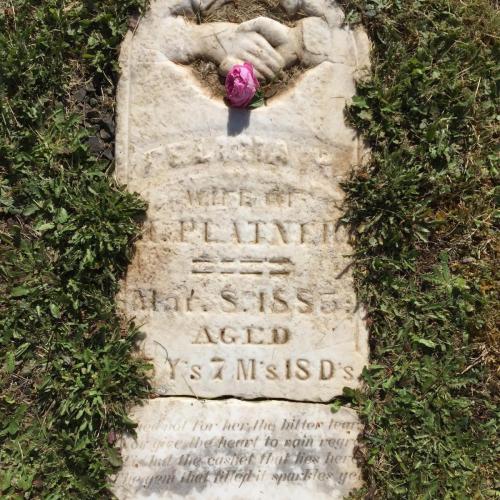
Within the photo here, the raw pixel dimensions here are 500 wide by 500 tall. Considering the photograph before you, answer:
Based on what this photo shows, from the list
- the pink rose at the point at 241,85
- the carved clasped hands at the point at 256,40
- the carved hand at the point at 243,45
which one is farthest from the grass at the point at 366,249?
the pink rose at the point at 241,85

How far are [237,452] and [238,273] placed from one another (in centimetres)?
85

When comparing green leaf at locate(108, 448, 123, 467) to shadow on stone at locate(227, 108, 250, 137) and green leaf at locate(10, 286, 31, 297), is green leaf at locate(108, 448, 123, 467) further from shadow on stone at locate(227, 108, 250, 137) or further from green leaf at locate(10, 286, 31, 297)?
shadow on stone at locate(227, 108, 250, 137)

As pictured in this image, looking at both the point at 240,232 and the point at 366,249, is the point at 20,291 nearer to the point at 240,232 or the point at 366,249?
the point at 240,232

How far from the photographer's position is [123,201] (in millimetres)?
2738

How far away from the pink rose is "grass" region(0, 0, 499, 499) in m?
0.54

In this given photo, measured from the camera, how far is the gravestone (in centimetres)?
270

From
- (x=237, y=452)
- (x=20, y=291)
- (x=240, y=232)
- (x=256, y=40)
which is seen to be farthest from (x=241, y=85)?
(x=237, y=452)

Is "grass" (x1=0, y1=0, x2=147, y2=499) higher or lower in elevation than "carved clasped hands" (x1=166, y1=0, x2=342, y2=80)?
lower

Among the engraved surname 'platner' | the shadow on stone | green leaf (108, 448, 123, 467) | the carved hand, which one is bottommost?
green leaf (108, 448, 123, 467)

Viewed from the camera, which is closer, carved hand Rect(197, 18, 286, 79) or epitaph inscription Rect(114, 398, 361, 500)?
epitaph inscription Rect(114, 398, 361, 500)

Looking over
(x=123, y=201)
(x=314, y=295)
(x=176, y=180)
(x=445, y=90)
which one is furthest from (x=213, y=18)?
(x=314, y=295)

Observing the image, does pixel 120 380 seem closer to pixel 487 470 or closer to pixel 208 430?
pixel 208 430

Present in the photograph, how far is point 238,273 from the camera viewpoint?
2.74 meters

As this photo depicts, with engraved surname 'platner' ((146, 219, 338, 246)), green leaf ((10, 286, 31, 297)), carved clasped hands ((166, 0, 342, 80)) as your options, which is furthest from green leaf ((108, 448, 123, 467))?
carved clasped hands ((166, 0, 342, 80))
